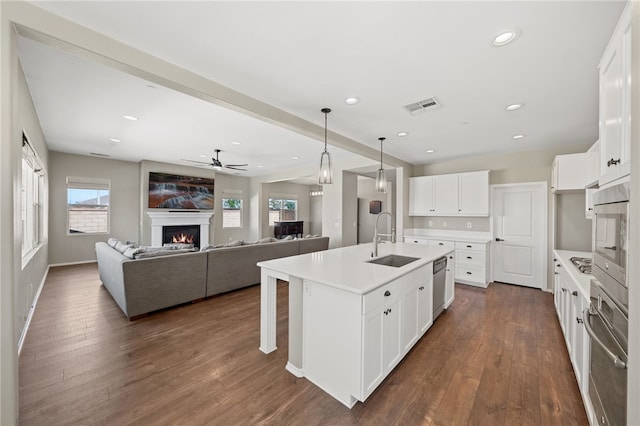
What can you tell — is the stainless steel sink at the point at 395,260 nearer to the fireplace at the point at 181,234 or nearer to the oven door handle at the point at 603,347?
the oven door handle at the point at 603,347

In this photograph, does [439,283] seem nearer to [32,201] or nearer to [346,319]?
[346,319]

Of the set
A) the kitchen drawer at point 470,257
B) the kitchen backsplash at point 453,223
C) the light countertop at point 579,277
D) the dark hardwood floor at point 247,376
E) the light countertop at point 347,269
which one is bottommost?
the dark hardwood floor at point 247,376

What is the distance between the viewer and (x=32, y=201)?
4.21 metres

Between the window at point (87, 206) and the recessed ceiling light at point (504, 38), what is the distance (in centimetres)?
841

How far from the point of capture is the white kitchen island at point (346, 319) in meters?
1.79

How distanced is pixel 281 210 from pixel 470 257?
7.26 m

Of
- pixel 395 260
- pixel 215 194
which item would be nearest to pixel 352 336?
pixel 395 260

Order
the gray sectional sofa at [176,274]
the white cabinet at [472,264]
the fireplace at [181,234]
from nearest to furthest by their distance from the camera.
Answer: the gray sectional sofa at [176,274], the white cabinet at [472,264], the fireplace at [181,234]

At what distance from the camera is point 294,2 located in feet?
4.99

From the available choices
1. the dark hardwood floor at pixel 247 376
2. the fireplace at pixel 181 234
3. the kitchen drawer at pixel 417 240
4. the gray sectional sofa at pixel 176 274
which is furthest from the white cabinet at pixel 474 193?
the fireplace at pixel 181 234

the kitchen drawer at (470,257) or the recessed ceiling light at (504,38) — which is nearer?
the recessed ceiling light at (504,38)

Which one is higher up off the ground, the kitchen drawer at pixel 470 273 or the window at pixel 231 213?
the window at pixel 231 213

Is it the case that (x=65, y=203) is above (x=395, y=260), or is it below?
above

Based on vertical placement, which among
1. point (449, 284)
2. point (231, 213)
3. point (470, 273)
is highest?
point (231, 213)
